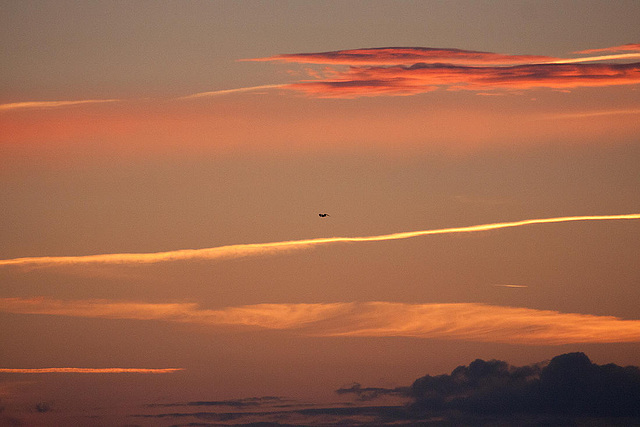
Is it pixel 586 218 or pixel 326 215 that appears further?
pixel 586 218

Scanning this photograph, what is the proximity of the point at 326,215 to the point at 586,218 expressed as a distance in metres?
93.3

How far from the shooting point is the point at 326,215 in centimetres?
9819

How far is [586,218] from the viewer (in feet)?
424
